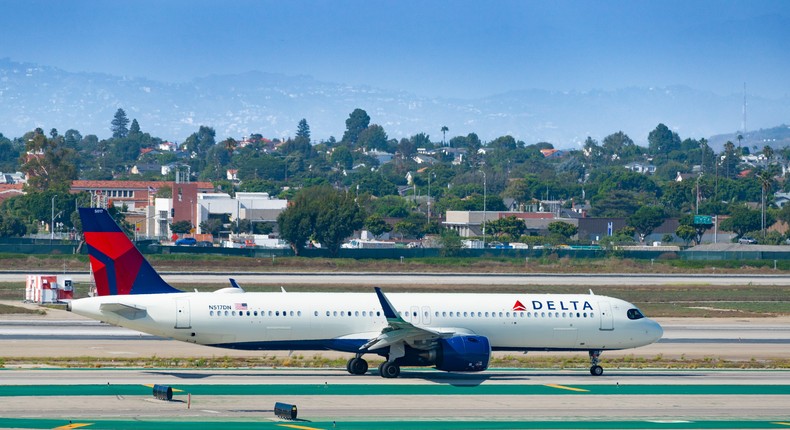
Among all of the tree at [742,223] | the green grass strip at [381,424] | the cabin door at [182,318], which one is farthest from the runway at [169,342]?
the tree at [742,223]

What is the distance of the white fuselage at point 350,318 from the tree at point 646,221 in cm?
12227

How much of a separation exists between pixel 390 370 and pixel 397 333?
152 cm

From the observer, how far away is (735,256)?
116 metres

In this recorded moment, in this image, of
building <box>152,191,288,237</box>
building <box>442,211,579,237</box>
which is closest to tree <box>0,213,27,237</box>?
building <box>152,191,288,237</box>

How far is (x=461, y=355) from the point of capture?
39.8m

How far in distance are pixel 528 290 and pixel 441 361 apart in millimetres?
40310

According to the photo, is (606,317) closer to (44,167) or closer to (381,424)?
(381,424)

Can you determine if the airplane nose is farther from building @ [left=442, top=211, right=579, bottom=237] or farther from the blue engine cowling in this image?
building @ [left=442, top=211, right=579, bottom=237]

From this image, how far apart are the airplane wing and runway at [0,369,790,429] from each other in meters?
1.33

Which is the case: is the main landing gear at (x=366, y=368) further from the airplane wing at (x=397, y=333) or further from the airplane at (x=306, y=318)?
the airplane wing at (x=397, y=333)

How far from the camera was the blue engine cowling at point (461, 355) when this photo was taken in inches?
1565

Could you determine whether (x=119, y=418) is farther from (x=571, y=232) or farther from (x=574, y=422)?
(x=571, y=232)

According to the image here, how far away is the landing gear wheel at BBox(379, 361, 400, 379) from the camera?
132 ft

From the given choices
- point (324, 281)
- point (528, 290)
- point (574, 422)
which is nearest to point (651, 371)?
point (574, 422)
